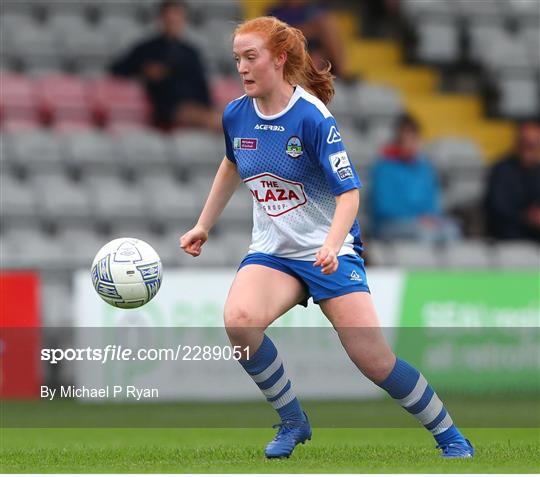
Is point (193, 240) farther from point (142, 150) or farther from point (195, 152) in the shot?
point (195, 152)

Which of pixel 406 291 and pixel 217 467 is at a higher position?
pixel 217 467

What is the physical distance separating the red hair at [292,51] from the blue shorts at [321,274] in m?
0.73

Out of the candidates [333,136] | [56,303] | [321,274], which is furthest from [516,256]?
[333,136]

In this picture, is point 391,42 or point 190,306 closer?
point 190,306

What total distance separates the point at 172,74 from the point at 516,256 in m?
3.40

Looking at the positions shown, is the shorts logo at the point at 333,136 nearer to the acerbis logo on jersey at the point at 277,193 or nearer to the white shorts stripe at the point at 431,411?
the acerbis logo on jersey at the point at 277,193

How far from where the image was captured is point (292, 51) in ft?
19.6

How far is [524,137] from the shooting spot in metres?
12.6

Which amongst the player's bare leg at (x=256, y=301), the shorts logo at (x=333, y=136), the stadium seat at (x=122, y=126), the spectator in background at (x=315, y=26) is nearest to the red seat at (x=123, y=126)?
the stadium seat at (x=122, y=126)

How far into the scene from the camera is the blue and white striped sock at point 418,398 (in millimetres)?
5945

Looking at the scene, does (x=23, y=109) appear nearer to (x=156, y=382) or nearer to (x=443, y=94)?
(x=156, y=382)

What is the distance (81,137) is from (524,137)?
12.8 ft

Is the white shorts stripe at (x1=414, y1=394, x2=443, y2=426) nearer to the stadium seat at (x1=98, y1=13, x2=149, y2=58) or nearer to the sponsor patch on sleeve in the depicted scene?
the sponsor patch on sleeve

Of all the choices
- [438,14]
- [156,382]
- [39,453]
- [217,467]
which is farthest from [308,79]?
[438,14]
